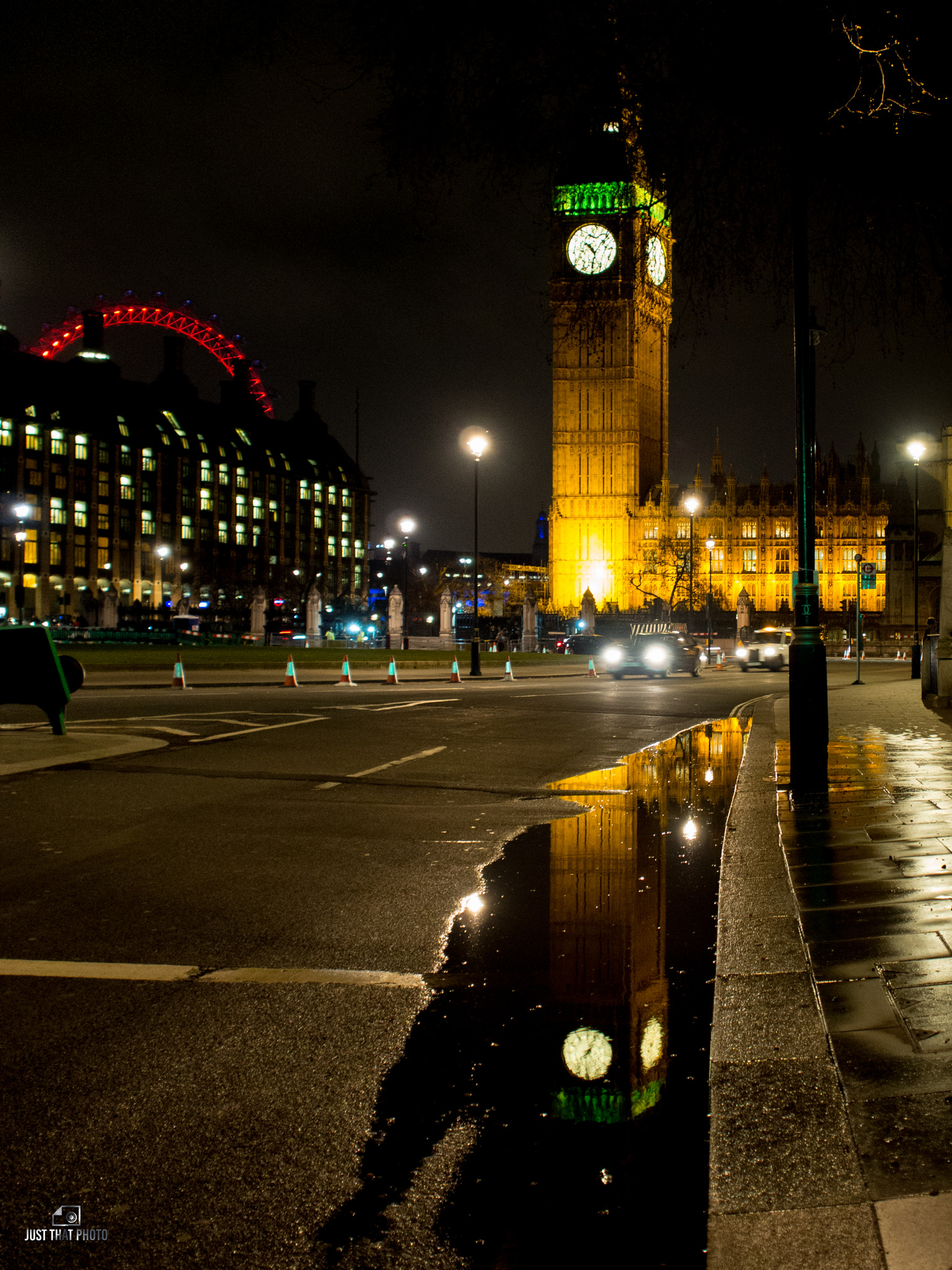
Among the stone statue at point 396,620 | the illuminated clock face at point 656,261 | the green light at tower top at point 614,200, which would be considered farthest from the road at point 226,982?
the stone statue at point 396,620

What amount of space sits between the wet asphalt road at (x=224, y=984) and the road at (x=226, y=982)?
11 millimetres

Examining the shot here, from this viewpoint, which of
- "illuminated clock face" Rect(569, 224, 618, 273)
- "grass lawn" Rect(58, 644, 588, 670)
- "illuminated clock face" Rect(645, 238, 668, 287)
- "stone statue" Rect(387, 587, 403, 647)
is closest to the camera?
"illuminated clock face" Rect(569, 224, 618, 273)

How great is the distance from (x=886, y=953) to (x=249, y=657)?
3622 cm

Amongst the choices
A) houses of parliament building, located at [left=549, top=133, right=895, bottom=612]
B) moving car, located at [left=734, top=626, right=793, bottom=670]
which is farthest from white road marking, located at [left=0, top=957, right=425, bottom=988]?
houses of parliament building, located at [left=549, top=133, right=895, bottom=612]

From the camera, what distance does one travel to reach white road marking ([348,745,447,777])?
429 inches

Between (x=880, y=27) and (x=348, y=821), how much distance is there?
5991 millimetres

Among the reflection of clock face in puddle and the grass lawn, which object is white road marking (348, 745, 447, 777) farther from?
the grass lawn

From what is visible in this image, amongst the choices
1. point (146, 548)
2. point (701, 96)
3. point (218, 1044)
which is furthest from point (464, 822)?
point (146, 548)

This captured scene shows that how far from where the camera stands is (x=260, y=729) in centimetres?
1513

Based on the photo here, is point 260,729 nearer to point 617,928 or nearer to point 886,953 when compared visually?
point 617,928

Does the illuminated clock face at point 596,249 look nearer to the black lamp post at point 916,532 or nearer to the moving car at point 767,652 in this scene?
the black lamp post at point 916,532

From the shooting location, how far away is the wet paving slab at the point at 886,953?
9.39 ft

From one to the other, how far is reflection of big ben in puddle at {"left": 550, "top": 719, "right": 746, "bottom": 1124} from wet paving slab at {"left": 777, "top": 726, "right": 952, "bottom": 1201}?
2.07ft

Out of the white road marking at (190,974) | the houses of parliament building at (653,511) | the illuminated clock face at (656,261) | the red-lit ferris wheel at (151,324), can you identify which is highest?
the red-lit ferris wheel at (151,324)
